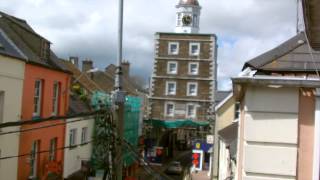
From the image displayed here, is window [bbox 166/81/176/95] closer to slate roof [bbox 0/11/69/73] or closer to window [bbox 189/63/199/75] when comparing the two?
window [bbox 189/63/199/75]

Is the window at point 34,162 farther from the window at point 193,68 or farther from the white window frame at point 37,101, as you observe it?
the window at point 193,68

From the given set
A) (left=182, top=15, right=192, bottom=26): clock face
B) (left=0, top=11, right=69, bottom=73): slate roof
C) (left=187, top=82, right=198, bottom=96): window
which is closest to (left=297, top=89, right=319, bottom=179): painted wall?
(left=0, top=11, right=69, bottom=73): slate roof

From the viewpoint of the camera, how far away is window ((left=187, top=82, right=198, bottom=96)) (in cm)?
7750

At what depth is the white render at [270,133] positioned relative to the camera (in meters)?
8.58

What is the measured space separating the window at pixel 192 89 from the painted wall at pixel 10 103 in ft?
179

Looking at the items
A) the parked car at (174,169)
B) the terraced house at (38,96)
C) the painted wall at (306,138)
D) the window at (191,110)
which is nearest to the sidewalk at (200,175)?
the parked car at (174,169)

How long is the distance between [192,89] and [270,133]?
6930cm

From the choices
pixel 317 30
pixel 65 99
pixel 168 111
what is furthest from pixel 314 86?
pixel 168 111

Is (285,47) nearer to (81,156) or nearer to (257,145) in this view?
(257,145)

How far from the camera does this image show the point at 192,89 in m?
77.9

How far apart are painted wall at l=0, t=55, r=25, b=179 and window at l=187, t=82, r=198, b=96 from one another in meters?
54.5

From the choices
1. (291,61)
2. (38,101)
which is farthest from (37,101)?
(291,61)

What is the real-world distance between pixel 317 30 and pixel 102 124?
111 inches

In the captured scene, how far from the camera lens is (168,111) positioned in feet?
255
